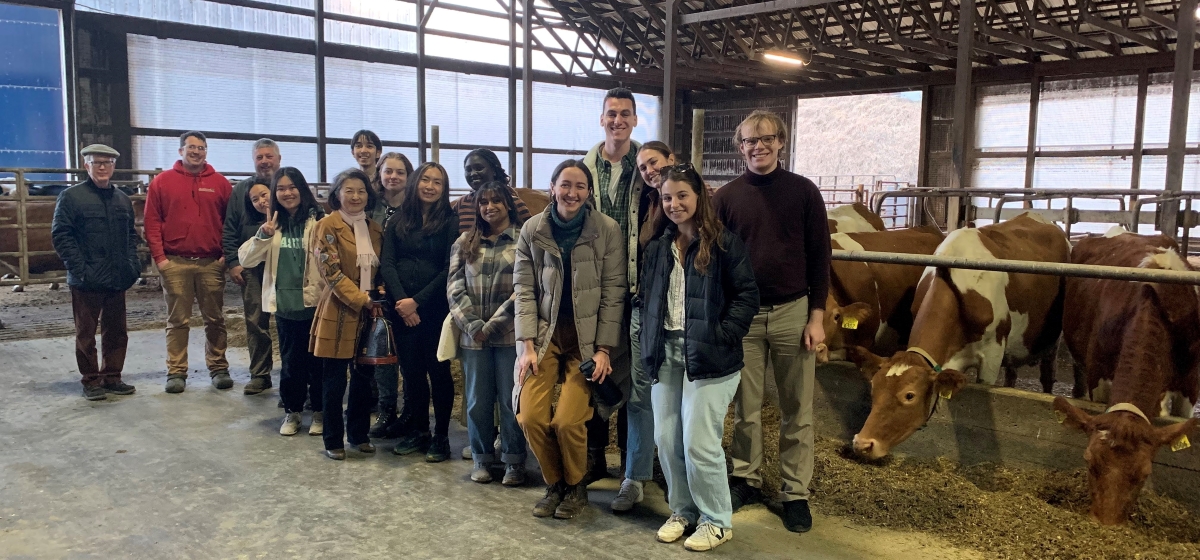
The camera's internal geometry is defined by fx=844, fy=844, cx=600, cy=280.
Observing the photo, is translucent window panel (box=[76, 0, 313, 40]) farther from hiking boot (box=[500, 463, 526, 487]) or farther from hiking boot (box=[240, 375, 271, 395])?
hiking boot (box=[500, 463, 526, 487])

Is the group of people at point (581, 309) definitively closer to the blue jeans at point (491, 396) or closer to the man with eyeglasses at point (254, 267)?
the blue jeans at point (491, 396)

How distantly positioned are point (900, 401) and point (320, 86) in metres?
14.8

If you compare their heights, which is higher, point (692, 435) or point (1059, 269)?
point (1059, 269)

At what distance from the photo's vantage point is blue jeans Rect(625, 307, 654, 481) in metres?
3.53

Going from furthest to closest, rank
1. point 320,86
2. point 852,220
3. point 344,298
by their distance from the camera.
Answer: point 320,86
point 852,220
point 344,298

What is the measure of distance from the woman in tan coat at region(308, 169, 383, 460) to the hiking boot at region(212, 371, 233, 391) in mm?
1820

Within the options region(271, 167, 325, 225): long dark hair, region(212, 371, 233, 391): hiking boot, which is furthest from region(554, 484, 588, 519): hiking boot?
region(212, 371, 233, 391): hiking boot

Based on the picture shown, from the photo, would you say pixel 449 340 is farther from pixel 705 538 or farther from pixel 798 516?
pixel 798 516

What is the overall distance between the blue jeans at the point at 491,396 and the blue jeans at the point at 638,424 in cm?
57

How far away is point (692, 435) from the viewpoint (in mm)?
3197

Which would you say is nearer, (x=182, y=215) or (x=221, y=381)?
(x=182, y=215)

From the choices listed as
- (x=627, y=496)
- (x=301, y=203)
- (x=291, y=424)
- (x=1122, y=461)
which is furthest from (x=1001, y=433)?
(x=301, y=203)

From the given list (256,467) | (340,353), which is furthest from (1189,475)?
(256,467)

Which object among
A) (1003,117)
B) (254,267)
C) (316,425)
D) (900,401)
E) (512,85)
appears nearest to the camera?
(900,401)
